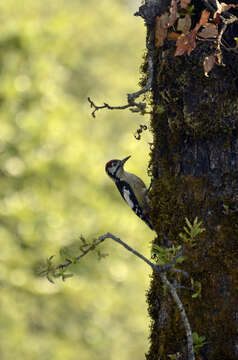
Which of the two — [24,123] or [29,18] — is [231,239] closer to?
[24,123]

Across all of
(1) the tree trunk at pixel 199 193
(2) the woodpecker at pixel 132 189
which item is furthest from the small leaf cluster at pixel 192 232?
(2) the woodpecker at pixel 132 189

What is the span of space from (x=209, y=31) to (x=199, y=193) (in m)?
0.69

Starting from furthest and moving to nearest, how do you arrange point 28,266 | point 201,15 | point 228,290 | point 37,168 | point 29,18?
point 29,18, point 37,168, point 28,266, point 201,15, point 228,290

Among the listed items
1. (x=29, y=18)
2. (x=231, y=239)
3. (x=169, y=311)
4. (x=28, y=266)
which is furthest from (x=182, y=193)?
(x=29, y=18)

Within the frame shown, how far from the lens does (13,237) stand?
1091 cm

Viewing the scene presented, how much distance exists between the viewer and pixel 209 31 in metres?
2.67

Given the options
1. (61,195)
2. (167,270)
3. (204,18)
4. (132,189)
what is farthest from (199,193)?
(61,195)

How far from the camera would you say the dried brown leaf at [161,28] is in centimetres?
285

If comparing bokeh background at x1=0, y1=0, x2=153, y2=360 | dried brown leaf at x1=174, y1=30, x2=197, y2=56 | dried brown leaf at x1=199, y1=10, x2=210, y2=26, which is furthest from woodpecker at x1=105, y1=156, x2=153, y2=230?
bokeh background at x1=0, y1=0, x2=153, y2=360

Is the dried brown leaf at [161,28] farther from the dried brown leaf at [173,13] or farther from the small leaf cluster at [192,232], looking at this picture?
the small leaf cluster at [192,232]

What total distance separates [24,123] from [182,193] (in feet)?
31.4

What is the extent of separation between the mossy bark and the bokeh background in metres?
7.87

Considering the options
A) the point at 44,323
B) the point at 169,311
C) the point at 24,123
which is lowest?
the point at 169,311

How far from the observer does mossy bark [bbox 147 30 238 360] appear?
2562 millimetres
